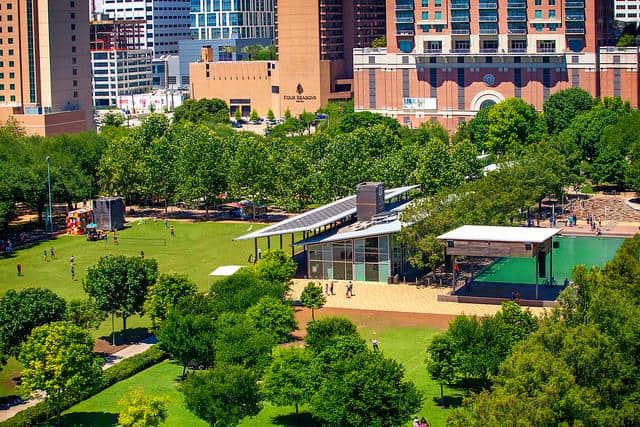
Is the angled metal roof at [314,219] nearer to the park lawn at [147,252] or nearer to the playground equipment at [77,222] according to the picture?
the park lawn at [147,252]

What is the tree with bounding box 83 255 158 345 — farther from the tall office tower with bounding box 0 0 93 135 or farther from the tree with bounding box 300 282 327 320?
the tall office tower with bounding box 0 0 93 135

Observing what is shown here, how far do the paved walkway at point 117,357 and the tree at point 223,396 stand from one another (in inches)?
383

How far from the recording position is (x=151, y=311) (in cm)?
6475

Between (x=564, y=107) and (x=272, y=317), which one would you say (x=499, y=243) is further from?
(x=564, y=107)

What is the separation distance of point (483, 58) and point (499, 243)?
78.8 meters

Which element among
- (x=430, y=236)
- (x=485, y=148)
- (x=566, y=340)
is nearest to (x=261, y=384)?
(x=566, y=340)

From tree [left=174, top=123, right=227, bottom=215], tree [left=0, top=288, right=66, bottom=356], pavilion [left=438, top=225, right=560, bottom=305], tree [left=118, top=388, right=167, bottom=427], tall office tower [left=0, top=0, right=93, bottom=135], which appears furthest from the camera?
tall office tower [left=0, top=0, right=93, bottom=135]

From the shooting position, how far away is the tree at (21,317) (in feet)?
192

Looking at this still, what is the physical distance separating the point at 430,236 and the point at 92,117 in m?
Result: 91.0

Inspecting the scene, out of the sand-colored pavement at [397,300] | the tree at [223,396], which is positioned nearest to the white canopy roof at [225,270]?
the sand-colored pavement at [397,300]

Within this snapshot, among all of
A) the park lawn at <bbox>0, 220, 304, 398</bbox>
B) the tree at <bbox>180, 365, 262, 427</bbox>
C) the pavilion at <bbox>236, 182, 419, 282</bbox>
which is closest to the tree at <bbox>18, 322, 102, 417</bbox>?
the tree at <bbox>180, 365, 262, 427</bbox>

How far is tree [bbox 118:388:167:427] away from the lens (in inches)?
1908

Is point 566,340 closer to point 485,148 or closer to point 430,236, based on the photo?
point 430,236

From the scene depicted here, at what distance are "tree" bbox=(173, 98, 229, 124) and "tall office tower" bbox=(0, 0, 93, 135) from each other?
24.8m
